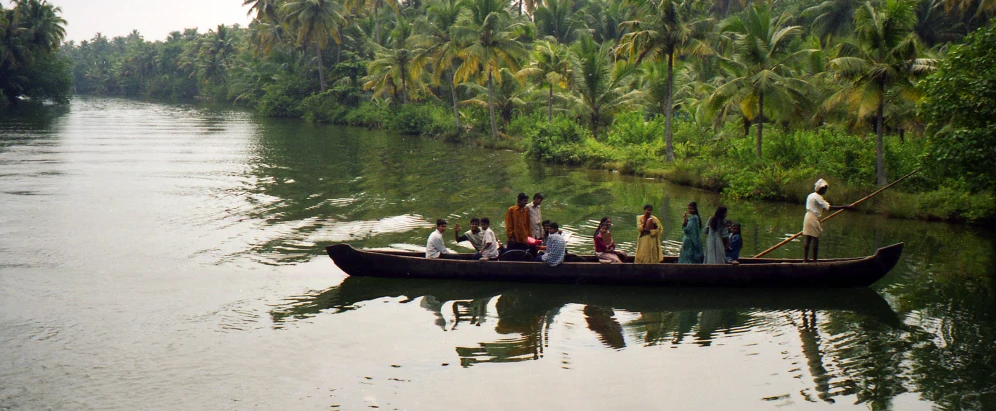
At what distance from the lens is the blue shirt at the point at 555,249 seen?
13.3 metres

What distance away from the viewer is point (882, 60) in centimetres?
1981

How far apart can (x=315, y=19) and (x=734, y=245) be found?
4616 cm

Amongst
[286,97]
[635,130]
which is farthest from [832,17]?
[286,97]

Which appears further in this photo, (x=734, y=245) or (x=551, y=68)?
(x=551, y=68)

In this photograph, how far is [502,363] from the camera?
33.6ft

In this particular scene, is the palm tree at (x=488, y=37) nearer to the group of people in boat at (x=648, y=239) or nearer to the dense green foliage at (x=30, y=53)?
the group of people in boat at (x=648, y=239)

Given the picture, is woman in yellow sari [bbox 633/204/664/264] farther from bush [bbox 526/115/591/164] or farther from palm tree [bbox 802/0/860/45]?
palm tree [bbox 802/0/860/45]

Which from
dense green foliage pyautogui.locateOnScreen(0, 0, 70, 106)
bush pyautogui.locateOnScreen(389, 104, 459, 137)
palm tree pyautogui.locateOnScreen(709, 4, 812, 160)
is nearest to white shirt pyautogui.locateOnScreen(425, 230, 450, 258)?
palm tree pyautogui.locateOnScreen(709, 4, 812, 160)

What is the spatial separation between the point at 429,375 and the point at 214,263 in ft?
23.8

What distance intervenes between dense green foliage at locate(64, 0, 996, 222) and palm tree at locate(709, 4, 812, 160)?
51 mm

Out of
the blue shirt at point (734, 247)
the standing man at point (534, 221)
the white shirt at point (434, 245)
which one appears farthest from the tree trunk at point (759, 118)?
the white shirt at point (434, 245)

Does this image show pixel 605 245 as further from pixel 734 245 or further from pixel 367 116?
pixel 367 116

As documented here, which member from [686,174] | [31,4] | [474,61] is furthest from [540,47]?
[31,4]

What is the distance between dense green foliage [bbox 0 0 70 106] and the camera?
5919 cm
